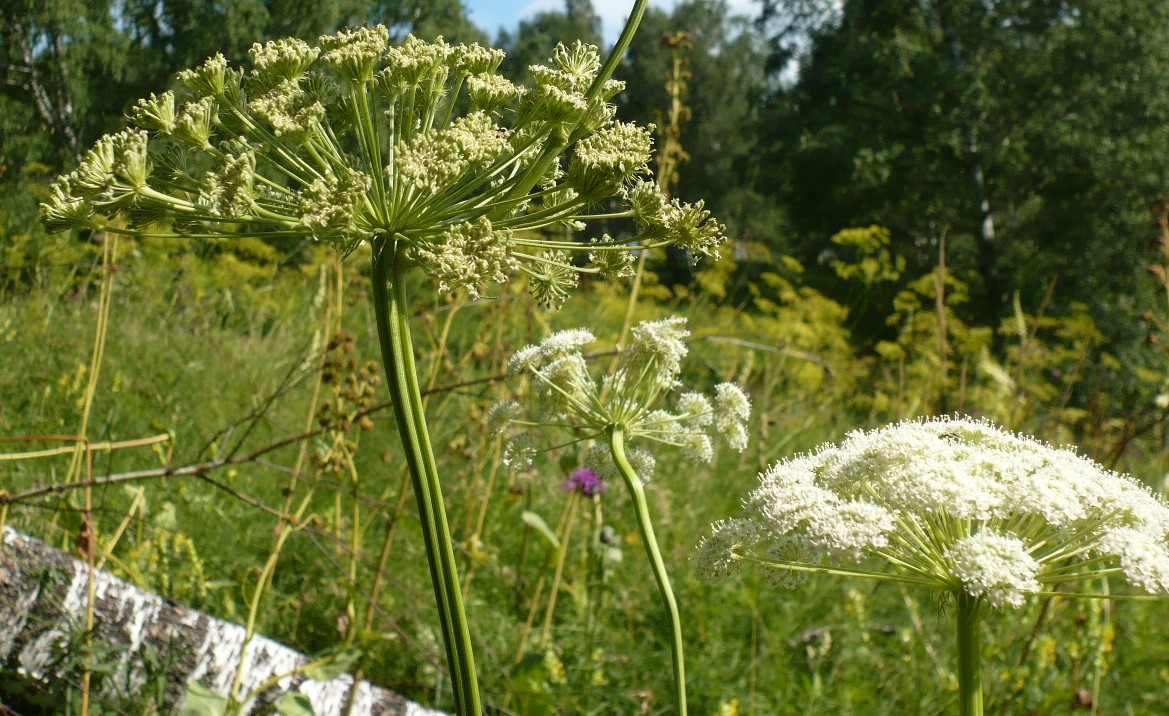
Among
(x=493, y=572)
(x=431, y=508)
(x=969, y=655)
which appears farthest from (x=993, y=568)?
(x=493, y=572)

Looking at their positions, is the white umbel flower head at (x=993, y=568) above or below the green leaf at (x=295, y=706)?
above

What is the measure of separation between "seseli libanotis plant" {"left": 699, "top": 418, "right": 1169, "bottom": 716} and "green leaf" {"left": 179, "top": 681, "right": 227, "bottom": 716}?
1.32 metres

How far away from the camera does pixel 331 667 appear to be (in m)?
2.28

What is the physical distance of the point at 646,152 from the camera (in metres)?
1.18

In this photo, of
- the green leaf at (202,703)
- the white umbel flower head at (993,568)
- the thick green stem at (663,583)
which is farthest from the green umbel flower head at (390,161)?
the green leaf at (202,703)

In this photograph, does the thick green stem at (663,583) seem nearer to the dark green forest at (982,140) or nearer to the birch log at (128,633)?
the birch log at (128,633)

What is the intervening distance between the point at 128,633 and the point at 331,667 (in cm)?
63

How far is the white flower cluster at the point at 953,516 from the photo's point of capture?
1034 millimetres

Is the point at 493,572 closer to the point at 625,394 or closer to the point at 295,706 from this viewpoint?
the point at 295,706

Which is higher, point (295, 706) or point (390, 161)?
point (390, 161)

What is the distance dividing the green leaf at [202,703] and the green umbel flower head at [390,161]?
1.20 meters

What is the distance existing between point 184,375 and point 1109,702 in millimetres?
5315

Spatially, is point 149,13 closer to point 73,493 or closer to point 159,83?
point 159,83

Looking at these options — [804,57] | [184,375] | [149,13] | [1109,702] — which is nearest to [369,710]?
[1109,702]
